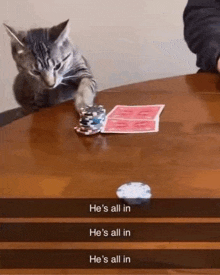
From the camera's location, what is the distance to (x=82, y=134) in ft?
3.42

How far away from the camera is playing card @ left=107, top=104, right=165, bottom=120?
1.13m

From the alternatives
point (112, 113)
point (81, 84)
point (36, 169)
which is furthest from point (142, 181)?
point (81, 84)

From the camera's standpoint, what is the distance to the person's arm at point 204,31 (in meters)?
1.49

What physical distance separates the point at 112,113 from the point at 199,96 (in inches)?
11.6

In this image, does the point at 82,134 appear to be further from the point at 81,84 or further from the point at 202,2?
the point at 202,2

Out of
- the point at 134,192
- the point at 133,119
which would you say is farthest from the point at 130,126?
the point at 134,192

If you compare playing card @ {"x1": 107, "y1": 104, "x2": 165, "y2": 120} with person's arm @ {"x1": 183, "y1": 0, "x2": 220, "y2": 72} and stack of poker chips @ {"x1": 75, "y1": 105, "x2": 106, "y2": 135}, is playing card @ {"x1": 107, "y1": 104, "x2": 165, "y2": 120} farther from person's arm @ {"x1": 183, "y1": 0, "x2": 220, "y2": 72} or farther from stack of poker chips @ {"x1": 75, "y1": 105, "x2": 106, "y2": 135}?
person's arm @ {"x1": 183, "y1": 0, "x2": 220, "y2": 72}

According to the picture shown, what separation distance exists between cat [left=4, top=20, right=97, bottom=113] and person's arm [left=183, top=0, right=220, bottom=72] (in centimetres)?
45

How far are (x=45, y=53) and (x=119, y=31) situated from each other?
89 cm

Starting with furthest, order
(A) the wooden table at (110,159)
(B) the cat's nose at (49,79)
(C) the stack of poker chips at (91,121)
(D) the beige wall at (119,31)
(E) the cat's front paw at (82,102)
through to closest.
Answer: (D) the beige wall at (119,31)
(B) the cat's nose at (49,79)
(E) the cat's front paw at (82,102)
(C) the stack of poker chips at (91,121)
(A) the wooden table at (110,159)
